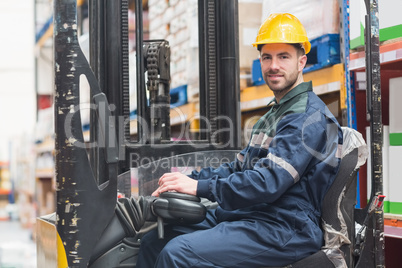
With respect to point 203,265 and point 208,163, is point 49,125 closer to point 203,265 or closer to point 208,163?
point 208,163

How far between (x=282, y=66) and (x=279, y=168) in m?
0.53

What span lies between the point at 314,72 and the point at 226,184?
1881 millimetres

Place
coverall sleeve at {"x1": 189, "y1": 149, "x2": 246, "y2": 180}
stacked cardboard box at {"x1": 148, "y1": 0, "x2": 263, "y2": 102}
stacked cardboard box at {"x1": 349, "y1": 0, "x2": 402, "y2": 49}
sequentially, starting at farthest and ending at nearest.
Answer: stacked cardboard box at {"x1": 148, "y1": 0, "x2": 263, "y2": 102}, stacked cardboard box at {"x1": 349, "y1": 0, "x2": 402, "y2": 49}, coverall sleeve at {"x1": 189, "y1": 149, "x2": 246, "y2": 180}

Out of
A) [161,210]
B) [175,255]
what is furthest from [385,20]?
[175,255]

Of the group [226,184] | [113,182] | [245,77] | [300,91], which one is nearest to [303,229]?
[226,184]

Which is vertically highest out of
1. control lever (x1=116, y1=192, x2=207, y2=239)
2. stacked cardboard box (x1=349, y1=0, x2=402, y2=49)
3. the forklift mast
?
stacked cardboard box (x1=349, y1=0, x2=402, y2=49)

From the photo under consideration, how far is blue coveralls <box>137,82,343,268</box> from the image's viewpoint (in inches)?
87.0

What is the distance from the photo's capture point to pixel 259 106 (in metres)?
4.48

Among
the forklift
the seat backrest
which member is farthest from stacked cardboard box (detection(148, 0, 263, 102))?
the seat backrest

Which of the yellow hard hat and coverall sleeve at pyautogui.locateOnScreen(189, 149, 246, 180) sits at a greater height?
the yellow hard hat

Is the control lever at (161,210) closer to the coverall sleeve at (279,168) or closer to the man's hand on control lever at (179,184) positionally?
the man's hand on control lever at (179,184)

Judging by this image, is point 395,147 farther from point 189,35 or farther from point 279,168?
point 189,35

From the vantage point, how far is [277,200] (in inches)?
91.1

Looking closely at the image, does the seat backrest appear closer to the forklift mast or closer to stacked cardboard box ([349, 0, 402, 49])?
the forklift mast
